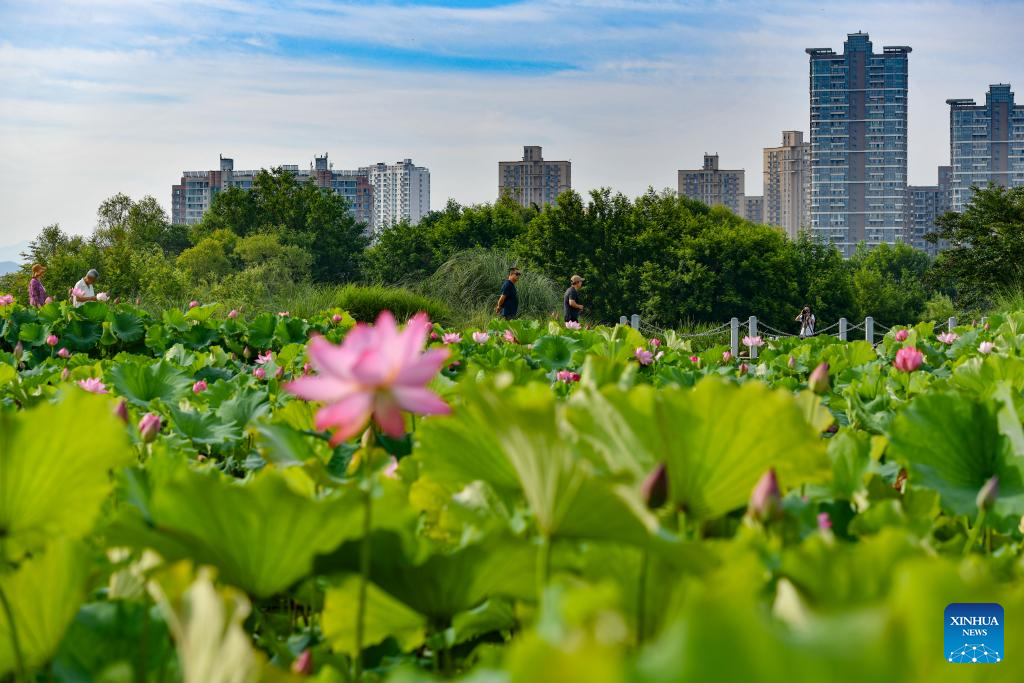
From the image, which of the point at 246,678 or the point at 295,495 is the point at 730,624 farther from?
the point at 295,495

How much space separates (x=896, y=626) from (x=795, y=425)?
0.52 meters

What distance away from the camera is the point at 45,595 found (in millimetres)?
768

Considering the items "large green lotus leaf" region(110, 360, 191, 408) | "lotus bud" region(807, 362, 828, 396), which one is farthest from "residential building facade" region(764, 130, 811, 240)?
"lotus bud" region(807, 362, 828, 396)

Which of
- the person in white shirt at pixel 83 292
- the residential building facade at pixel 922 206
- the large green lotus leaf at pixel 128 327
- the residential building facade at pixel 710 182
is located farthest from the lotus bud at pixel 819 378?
the residential building facade at pixel 922 206

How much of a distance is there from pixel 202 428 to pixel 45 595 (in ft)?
5.16

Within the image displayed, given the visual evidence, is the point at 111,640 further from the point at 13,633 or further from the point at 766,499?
the point at 766,499

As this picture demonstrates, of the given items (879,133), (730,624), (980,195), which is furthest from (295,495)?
(879,133)

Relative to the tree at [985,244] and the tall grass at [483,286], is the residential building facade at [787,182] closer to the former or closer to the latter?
the tree at [985,244]

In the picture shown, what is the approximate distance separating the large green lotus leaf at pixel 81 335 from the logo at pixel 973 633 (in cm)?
718

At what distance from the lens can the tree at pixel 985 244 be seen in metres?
36.0

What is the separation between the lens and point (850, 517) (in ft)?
3.79

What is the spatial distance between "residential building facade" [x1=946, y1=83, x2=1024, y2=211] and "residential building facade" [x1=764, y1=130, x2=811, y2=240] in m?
22.9

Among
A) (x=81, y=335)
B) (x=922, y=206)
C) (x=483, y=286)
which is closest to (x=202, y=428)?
(x=81, y=335)

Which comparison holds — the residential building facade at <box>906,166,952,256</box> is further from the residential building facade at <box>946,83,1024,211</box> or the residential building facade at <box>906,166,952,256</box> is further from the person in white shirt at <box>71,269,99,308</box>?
the person in white shirt at <box>71,269,99,308</box>
